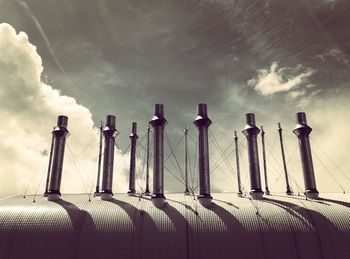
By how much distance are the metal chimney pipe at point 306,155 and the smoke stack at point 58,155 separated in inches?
1100

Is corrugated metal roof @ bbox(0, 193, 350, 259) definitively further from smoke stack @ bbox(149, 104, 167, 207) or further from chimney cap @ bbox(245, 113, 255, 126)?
chimney cap @ bbox(245, 113, 255, 126)

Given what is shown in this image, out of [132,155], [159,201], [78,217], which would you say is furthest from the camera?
[132,155]

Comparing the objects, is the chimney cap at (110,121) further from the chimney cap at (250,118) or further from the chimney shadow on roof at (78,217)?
the chimney cap at (250,118)

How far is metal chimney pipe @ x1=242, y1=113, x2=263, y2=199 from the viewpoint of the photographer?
131 ft

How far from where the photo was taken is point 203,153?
39.2 meters

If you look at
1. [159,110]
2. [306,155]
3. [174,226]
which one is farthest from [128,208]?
[306,155]

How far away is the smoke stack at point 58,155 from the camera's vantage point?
127 ft

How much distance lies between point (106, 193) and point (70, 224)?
738 cm

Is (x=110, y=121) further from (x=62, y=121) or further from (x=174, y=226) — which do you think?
(x=174, y=226)

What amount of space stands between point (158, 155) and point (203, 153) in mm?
5027

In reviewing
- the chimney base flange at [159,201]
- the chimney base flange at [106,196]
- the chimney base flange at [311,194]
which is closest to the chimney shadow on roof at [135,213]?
the chimney base flange at [159,201]

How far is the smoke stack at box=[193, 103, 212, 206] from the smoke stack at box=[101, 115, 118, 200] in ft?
34.3

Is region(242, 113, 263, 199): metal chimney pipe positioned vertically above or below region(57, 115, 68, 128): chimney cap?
below

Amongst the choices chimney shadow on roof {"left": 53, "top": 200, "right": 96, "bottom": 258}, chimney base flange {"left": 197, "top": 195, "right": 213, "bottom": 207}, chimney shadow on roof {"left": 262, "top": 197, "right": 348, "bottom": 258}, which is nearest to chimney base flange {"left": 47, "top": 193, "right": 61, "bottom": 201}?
chimney shadow on roof {"left": 53, "top": 200, "right": 96, "bottom": 258}
